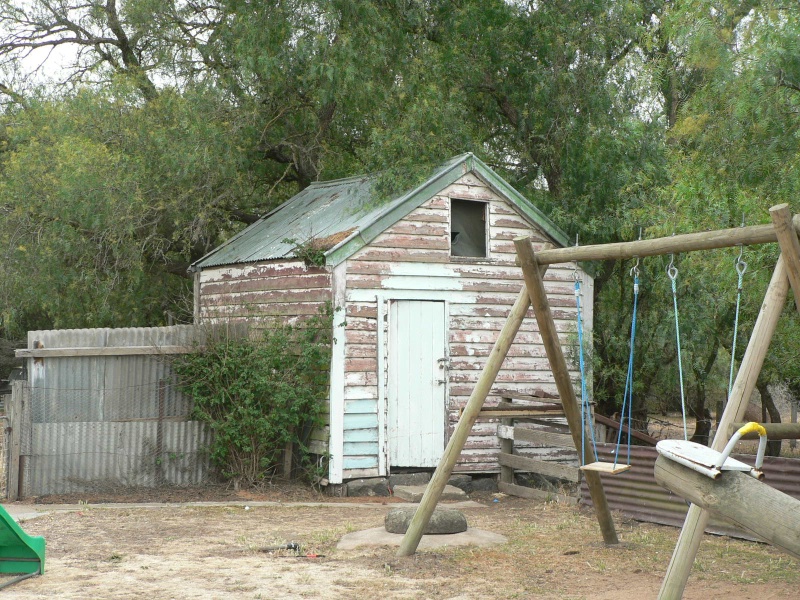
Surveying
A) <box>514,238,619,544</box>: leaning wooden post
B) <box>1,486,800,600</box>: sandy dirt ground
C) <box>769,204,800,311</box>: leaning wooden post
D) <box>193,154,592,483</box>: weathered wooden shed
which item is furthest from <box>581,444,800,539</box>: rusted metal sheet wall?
<box>769,204,800,311</box>: leaning wooden post

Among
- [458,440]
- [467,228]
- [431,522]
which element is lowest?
[431,522]

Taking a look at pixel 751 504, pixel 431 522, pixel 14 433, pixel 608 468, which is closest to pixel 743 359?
pixel 608 468

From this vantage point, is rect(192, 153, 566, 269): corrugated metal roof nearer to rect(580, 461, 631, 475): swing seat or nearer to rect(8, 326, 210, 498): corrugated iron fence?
Answer: rect(8, 326, 210, 498): corrugated iron fence

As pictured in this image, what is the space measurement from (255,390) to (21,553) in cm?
462

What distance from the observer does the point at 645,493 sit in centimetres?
1013

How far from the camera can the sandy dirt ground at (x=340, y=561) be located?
6914 mm

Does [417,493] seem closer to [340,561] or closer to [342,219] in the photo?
[340,561]

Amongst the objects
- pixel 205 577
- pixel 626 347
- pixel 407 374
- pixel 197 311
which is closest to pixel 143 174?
pixel 197 311

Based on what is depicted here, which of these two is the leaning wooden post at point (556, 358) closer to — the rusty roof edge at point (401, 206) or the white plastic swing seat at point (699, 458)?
the white plastic swing seat at point (699, 458)

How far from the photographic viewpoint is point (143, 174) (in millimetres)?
15078

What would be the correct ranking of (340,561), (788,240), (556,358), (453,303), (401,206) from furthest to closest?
1. (453,303)
2. (401,206)
3. (556,358)
4. (340,561)
5. (788,240)

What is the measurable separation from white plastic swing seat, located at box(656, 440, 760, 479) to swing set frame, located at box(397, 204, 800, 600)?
194cm

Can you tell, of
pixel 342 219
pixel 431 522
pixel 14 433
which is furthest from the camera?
pixel 342 219

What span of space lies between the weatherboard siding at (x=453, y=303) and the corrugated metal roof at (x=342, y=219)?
0.15 metres
